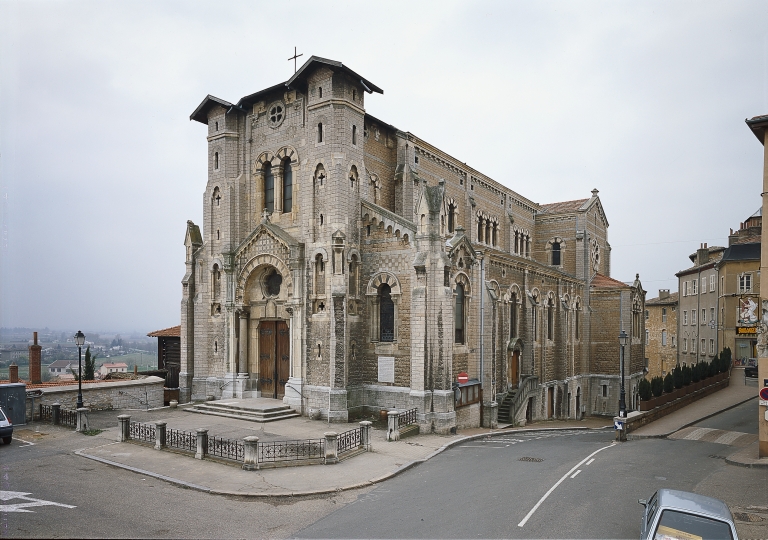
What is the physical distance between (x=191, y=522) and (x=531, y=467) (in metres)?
10.0

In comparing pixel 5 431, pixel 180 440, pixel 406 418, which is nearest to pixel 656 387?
pixel 406 418

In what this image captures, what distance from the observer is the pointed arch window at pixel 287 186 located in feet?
86.6

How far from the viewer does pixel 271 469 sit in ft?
50.7

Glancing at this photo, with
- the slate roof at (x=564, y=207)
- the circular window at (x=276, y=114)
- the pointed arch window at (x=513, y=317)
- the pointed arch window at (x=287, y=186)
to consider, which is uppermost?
the circular window at (x=276, y=114)

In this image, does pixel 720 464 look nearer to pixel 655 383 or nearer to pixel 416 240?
pixel 655 383

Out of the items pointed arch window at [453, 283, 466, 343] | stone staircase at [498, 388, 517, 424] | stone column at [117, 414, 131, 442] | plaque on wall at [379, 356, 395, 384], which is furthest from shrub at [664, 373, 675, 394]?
stone column at [117, 414, 131, 442]

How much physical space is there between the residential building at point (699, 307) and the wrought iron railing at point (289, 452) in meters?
44.3

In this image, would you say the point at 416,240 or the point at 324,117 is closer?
the point at 416,240

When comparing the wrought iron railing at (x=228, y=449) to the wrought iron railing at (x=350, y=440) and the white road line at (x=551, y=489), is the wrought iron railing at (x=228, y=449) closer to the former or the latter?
the wrought iron railing at (x=350, y=440)

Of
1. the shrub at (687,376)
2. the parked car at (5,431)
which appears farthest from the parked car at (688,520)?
the shrub at (687,376)

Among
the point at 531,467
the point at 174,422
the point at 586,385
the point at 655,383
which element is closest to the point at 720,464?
the point at 531,467

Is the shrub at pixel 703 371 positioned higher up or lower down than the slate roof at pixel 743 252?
lower down

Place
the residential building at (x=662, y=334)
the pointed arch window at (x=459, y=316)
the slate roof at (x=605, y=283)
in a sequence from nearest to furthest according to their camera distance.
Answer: the pointed arch window at (x=459, y=316), the slate roof at (x=605, y=283), the residential building at (x=662, y=334)

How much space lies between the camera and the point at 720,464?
17.1 meters
